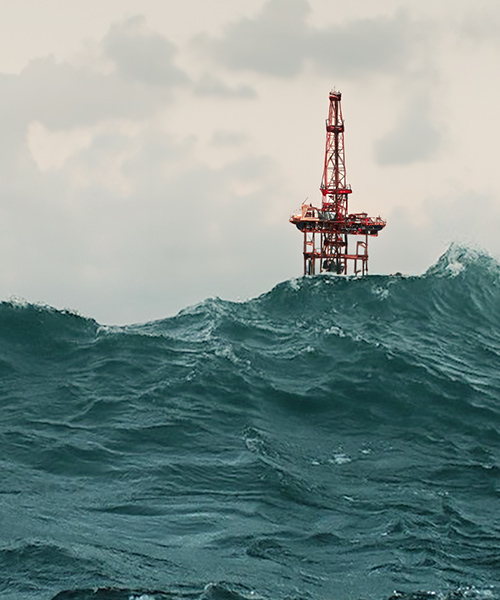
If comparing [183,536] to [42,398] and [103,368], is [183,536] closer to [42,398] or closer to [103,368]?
[42,398]

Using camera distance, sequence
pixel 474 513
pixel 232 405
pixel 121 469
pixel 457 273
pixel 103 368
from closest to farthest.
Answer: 1. pixel 474 513
2. pixel 121 469
3. pixel 232 405
4. pixel 103 368
5. pixel 457 273

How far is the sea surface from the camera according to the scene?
2530cm

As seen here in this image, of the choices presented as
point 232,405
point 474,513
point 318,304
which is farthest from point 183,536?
point 318,304

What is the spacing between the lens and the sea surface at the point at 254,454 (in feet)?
83.0

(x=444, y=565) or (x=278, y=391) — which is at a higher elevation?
(x=278, y=391)

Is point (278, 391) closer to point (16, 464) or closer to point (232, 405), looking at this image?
point (232, 405)

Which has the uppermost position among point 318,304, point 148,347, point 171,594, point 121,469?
point 318,304

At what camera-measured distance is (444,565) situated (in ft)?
85.3

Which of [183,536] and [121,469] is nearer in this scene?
[183,536]

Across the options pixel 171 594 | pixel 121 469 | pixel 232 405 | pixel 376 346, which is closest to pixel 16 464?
pixel 121 469

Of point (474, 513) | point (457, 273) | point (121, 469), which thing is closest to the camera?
point (474, 513)

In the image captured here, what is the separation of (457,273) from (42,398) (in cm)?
4058

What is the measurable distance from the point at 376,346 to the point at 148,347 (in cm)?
1353

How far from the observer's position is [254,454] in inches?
1468
